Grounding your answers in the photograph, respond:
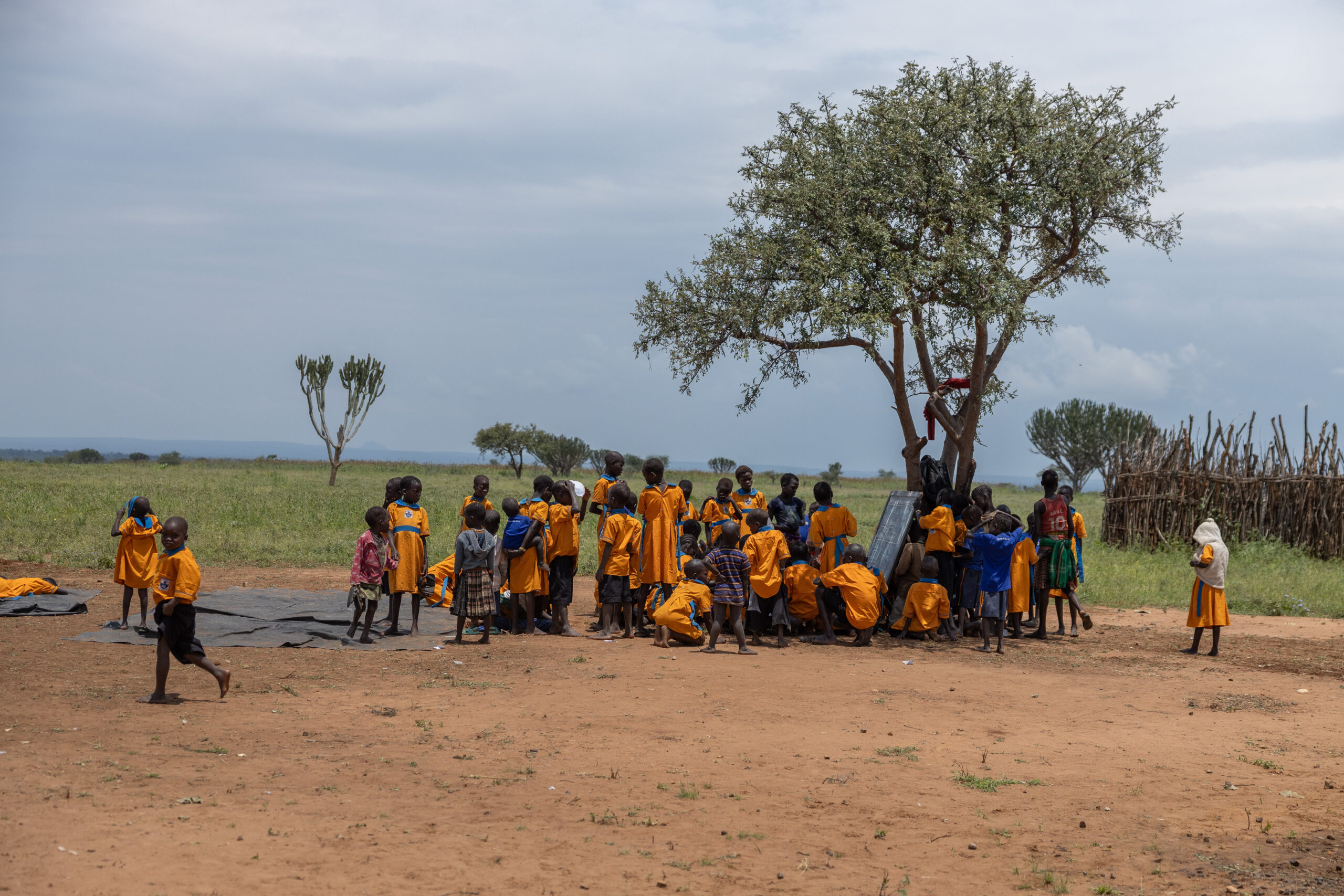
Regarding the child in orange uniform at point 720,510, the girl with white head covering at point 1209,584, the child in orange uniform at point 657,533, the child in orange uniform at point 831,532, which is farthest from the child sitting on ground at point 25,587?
the girl with white head covering at point 1209,584

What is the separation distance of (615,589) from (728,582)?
3.99 ft

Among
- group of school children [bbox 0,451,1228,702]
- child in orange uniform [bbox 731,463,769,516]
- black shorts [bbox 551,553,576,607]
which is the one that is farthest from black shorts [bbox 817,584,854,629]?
black shorts [bbox 551,553,576,607]

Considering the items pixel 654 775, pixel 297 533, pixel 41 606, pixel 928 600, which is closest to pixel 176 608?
pixel 654 775

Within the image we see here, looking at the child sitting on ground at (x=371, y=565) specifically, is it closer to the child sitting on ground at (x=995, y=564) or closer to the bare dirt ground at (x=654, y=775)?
the bare dirt ground at (x=654, y=775)

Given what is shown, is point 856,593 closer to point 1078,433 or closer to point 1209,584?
point 1209,584

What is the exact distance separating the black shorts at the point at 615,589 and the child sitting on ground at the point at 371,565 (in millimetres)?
2069

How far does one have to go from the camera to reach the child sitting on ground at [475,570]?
32.0 feet

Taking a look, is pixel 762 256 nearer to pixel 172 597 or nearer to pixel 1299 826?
pixel 172 597

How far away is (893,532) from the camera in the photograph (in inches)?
448

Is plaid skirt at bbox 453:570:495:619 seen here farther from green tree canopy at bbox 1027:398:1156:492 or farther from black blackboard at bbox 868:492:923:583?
green tree canopy at bbox 1027:398:1156:492

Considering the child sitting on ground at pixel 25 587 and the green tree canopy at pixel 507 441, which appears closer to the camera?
the child sitting on ground at pixel 25 587

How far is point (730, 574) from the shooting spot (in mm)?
10000

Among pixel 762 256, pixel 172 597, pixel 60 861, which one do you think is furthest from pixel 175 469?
pixel 60 861

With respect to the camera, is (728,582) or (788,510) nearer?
(728,582)
